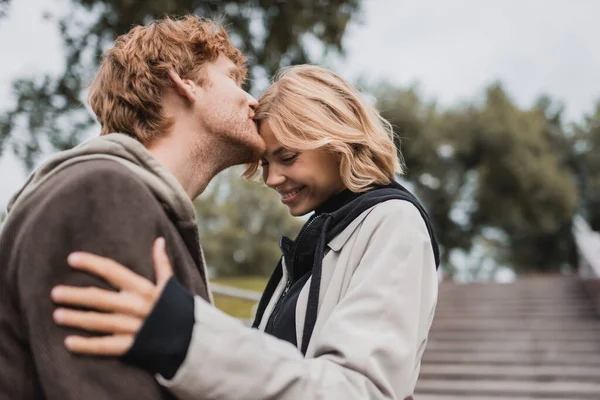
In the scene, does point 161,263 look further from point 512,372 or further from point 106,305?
point 512,372

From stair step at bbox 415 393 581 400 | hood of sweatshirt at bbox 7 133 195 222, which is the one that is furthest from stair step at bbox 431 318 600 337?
hood of sweatshirt at bbox 7 133 195 222

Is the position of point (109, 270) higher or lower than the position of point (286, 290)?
higher

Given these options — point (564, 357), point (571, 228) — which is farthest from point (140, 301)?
point (571, 228)

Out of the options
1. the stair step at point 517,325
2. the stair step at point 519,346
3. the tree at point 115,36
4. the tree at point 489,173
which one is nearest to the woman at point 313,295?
the tree at point 115,36

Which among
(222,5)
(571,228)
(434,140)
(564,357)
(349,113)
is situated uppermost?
(349,113)

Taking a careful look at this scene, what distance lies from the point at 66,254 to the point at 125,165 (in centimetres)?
23

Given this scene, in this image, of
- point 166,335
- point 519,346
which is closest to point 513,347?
point 519,346

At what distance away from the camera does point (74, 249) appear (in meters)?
Answer: 1.23

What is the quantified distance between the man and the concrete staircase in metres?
5.43

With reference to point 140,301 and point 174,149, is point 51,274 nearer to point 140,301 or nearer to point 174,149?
point 140,301

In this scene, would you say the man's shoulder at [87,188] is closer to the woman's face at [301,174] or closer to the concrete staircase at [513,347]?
the woman's face at [301,174]

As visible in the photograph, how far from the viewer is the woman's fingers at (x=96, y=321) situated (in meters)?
1.19

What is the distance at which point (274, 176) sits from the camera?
2318mm

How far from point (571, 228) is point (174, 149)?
29.4m
